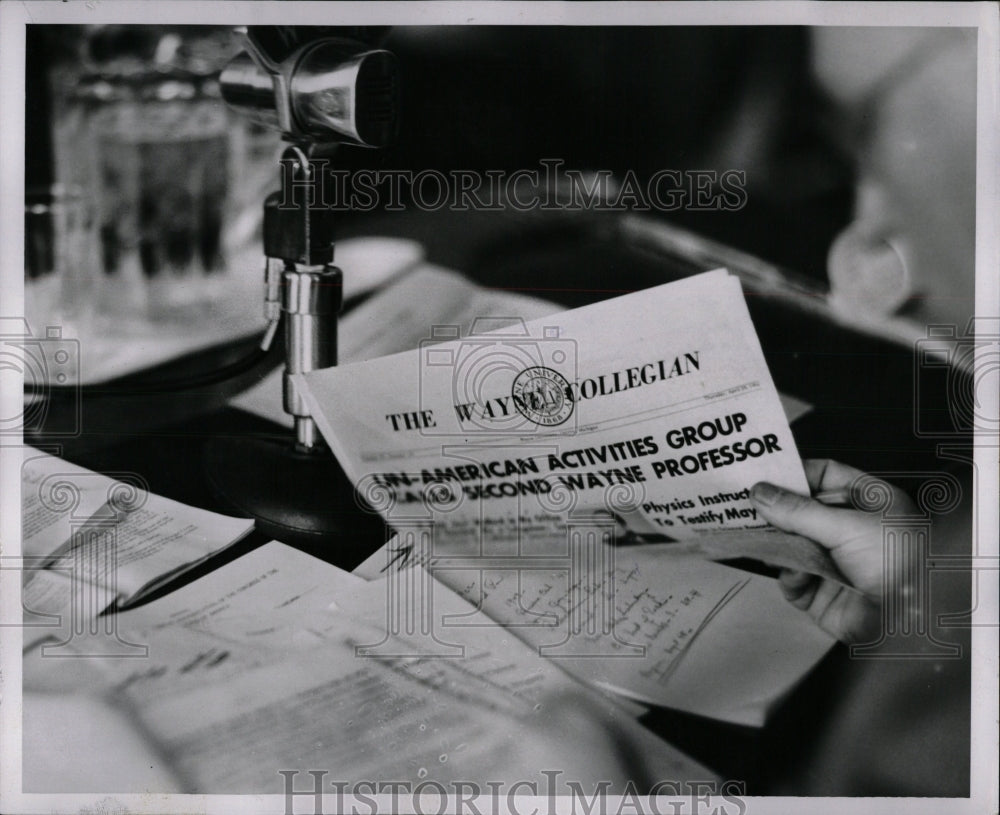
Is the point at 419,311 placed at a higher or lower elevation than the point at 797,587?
higher

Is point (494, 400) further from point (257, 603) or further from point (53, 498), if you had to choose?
point (53, 498)

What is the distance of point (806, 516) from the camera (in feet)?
2.47

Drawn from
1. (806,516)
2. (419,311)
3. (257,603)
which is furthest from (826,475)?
(257,603)

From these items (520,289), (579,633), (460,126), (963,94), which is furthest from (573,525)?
(963,94)

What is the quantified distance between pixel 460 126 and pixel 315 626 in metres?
0.39

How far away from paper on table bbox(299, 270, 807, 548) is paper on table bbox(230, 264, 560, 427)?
11 mm

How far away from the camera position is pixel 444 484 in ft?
2.55

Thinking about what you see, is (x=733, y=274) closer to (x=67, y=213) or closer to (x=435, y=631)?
(x=435, y=631)

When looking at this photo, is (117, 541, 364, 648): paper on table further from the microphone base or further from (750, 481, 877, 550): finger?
(750, 481, 877, 550): finger

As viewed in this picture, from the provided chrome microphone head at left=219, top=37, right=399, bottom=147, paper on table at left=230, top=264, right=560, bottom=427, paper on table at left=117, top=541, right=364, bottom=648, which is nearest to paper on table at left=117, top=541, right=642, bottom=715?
paper on table at left=117, top=541, right=364, bottom=648

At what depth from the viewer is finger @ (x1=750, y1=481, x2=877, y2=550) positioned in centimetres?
75

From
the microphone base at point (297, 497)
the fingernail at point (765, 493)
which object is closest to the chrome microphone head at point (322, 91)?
the microphone base at point (297, 497)

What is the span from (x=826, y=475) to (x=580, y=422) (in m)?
0.19

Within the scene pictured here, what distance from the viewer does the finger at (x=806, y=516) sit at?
0.75 meters
